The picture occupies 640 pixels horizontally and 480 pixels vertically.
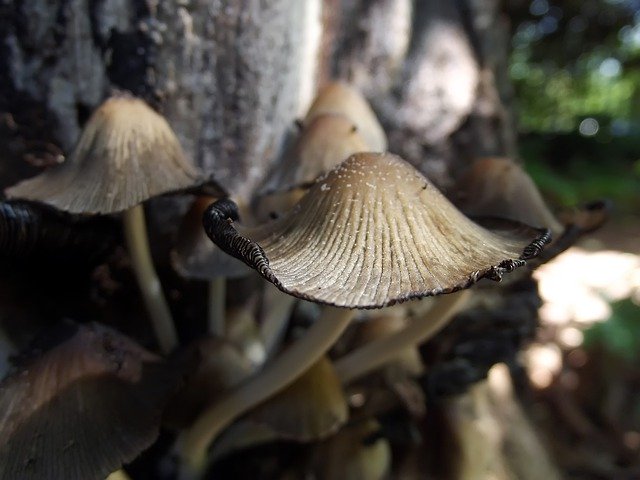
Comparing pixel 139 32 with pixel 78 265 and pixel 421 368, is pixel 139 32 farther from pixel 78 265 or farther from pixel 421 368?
pixel 421 368

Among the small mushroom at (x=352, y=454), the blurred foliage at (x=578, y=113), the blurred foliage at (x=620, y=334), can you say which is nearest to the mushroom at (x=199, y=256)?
the small mushroom at (x=352, y=454)

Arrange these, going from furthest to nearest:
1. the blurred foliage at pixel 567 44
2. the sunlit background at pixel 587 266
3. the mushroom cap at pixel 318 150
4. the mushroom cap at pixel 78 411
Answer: the blurred foliage at pixel 567 44, the sunlit background at pixel 587 266, the mushroom cap at pixel 318 150, the mushroom cap at pixel 78 411

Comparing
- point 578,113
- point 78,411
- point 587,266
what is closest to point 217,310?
point 78,411

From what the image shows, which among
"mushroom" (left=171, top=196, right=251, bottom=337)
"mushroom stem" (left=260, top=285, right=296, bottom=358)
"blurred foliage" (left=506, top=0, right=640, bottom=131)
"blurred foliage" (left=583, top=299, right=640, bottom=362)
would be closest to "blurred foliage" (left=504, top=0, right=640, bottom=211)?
"blurred foliage" (left=506, top=0, right=640, bottom=131)

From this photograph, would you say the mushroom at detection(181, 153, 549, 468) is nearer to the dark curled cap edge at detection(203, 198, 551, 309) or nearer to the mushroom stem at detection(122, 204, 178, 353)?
the dark curled cap edge at detection(203, 198, 551, 309)

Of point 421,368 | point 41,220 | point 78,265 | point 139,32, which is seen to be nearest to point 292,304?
point 421,368

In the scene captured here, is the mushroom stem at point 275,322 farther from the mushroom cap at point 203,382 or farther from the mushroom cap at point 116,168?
the mushroom cap at point 116,168

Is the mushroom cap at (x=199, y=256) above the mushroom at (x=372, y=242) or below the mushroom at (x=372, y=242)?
below
